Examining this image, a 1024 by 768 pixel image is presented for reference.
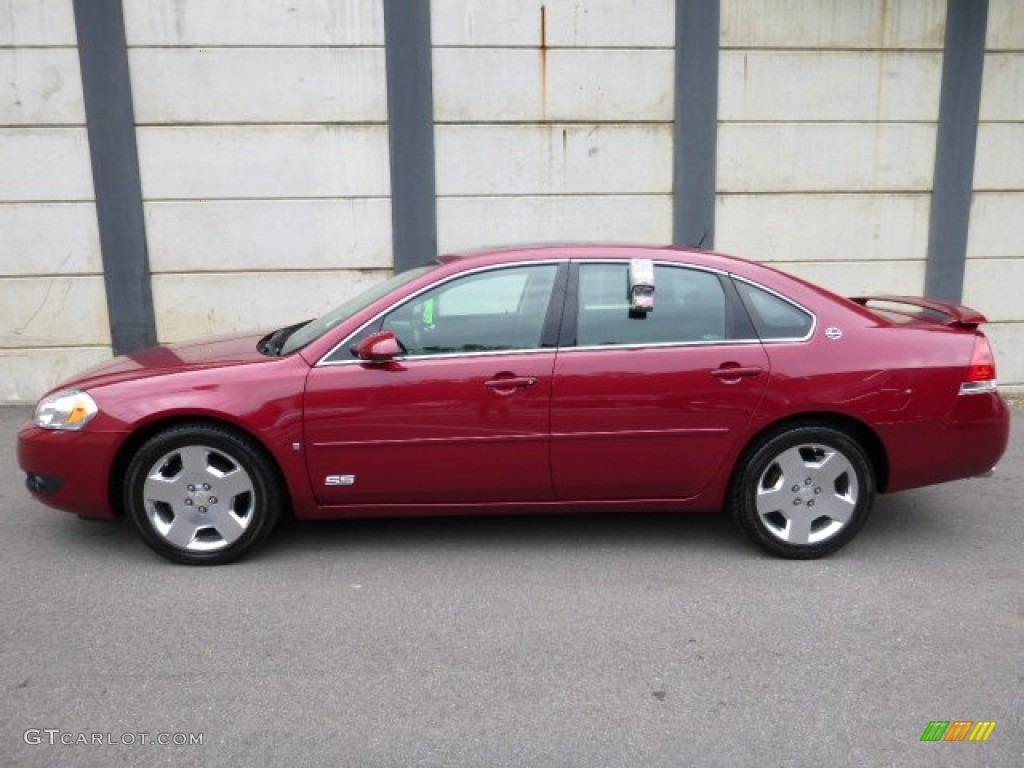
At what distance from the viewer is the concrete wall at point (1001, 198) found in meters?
7.33

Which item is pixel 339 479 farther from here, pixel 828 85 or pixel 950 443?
pixel 828 85

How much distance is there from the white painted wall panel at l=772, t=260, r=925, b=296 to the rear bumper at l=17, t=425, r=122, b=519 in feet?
19.0

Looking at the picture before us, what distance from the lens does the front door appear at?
3.89 m

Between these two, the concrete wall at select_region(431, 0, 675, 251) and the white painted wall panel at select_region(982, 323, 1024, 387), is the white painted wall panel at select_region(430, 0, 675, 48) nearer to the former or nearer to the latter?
the concrete wall at select_region(431, 0, 675, 251)

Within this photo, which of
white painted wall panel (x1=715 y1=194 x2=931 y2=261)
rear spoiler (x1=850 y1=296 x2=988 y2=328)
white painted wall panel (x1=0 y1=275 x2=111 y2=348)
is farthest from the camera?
white painted wall panel (x1=715 y1=194 x2=931 y2=261)

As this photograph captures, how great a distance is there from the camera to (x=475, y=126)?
711 cm

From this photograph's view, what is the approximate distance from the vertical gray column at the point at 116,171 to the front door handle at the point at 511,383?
14.7ft

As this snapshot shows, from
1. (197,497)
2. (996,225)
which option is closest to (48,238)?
(197,497)

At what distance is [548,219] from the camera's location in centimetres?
730

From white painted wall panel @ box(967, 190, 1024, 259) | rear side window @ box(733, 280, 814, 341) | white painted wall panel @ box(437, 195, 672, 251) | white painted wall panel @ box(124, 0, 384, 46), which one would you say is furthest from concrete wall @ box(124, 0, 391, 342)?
white painted wall panel @ box(967, 190, 1024, 259)

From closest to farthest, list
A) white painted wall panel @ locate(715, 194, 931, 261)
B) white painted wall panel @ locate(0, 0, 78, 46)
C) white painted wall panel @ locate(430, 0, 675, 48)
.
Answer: white painted wall panel @ locate(0, 0, 78, 46)
white painted wall panel @ locate(430, 0, 675, 48)
white painted wall panel @ locate(715, 194, 931, 261)

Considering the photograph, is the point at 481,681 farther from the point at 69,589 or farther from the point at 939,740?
the point at 69,589

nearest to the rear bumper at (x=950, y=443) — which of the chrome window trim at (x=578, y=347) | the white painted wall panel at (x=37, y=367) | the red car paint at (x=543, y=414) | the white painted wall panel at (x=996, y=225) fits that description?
the red car paint at (x=543, y=414)

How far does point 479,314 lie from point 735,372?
1.25 metres
